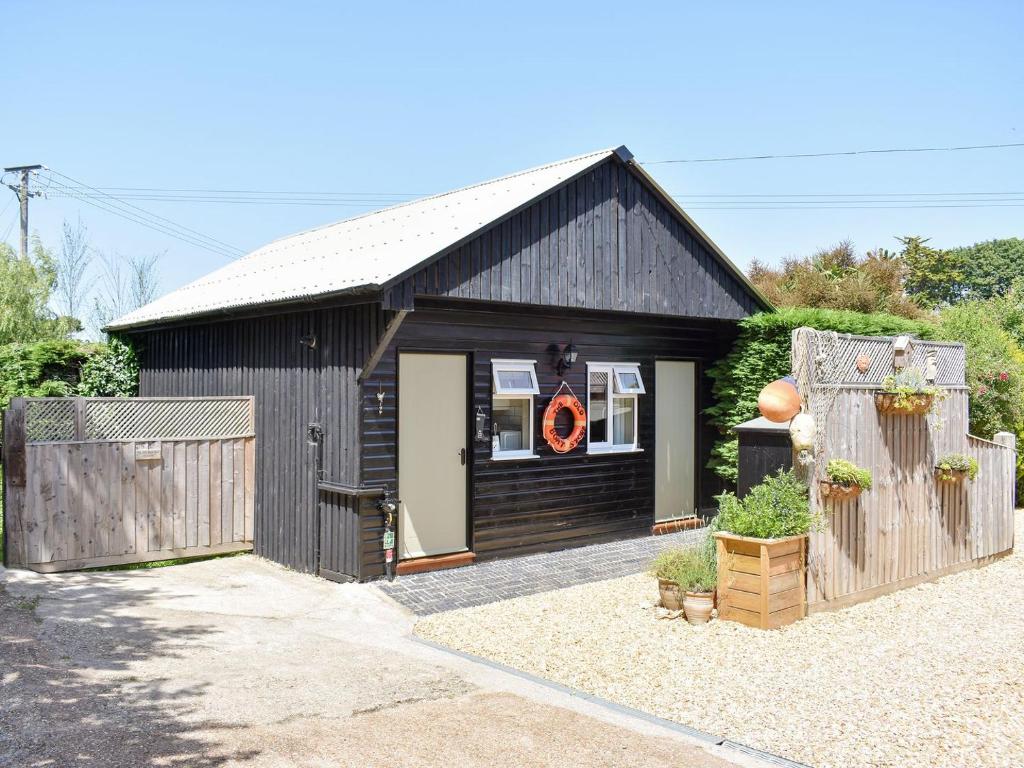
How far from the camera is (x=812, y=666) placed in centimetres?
550

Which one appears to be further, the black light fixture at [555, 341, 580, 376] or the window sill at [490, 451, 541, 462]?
the black light fixture at [555, 341, 580, 376]

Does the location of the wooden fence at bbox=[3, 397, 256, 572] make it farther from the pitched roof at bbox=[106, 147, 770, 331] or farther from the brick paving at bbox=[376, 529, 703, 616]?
the brick paving at bbox=[376, 529, 703, 616]

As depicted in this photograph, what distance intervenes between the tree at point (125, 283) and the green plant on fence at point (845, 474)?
2974cm

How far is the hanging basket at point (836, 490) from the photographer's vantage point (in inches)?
259

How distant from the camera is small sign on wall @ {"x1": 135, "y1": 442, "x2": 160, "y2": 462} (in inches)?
332

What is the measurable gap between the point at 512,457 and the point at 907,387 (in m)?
4.09

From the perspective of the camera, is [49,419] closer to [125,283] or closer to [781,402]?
[781,402]

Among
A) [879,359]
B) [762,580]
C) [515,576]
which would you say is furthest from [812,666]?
[515,576]

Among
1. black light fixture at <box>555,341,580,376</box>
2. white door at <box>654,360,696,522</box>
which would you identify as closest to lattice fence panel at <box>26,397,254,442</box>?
black light fixture at <box>555,341,580,376</box>

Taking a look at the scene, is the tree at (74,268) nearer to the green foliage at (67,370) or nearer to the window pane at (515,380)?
the green foliage at (67,370)

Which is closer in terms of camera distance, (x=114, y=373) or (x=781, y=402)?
(x=781, y=402)

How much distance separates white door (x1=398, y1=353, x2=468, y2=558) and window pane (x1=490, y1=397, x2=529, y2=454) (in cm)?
43

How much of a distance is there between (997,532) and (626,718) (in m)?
6.59

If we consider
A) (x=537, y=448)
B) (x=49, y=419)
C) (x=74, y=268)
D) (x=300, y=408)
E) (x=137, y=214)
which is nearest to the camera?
(x=49, y=419)
